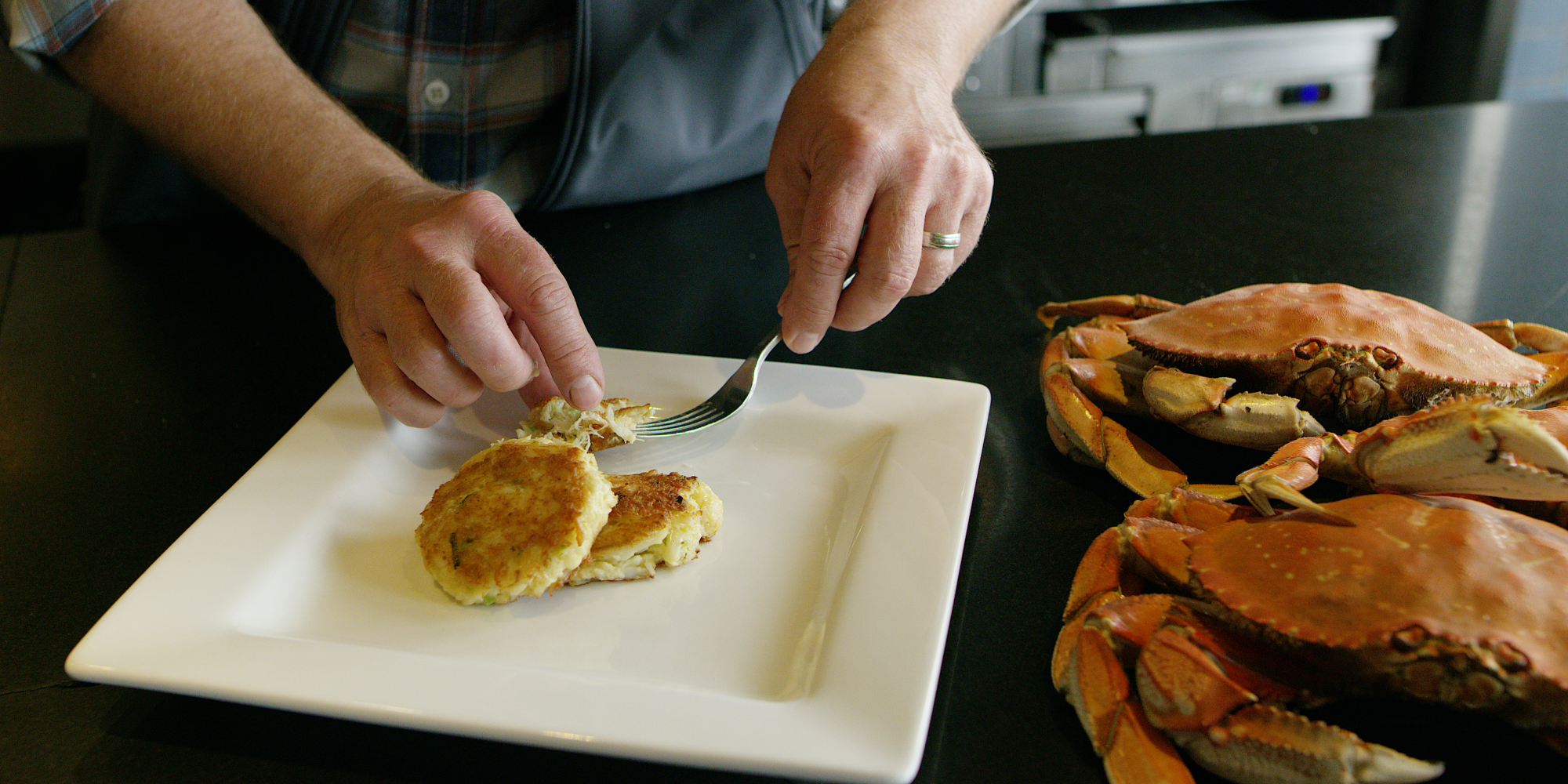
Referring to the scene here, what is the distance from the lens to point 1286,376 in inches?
36.7

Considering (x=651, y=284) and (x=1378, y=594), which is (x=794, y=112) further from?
(x=1378, y=594)

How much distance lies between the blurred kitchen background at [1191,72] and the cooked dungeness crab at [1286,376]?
2.45 m

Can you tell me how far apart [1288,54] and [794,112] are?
3045mm

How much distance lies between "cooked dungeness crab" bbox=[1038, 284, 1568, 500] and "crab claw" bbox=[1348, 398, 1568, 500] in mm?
53

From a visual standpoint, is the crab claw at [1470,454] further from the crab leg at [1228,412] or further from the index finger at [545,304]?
the index finger at [545,304]

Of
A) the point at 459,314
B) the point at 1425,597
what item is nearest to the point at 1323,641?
the point at 1425,597

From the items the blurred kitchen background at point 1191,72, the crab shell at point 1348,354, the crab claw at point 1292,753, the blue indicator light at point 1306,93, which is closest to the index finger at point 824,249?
the crab shell at point 1348,354

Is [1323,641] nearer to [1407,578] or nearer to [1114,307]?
[1407,578]

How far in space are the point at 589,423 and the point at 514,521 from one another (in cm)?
17

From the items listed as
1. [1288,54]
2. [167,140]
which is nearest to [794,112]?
[167,140]

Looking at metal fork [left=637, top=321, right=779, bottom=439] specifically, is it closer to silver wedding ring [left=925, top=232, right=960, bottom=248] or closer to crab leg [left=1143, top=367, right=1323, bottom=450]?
silver wedding ring [left=925, top=232, right=960, bottom=248]

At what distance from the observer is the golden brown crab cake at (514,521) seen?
31.5 inches

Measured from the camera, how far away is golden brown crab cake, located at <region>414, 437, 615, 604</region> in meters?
0.80

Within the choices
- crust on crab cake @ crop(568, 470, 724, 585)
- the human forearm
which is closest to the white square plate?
crust on crab cake @ crop(568, 470, 724, 585)
